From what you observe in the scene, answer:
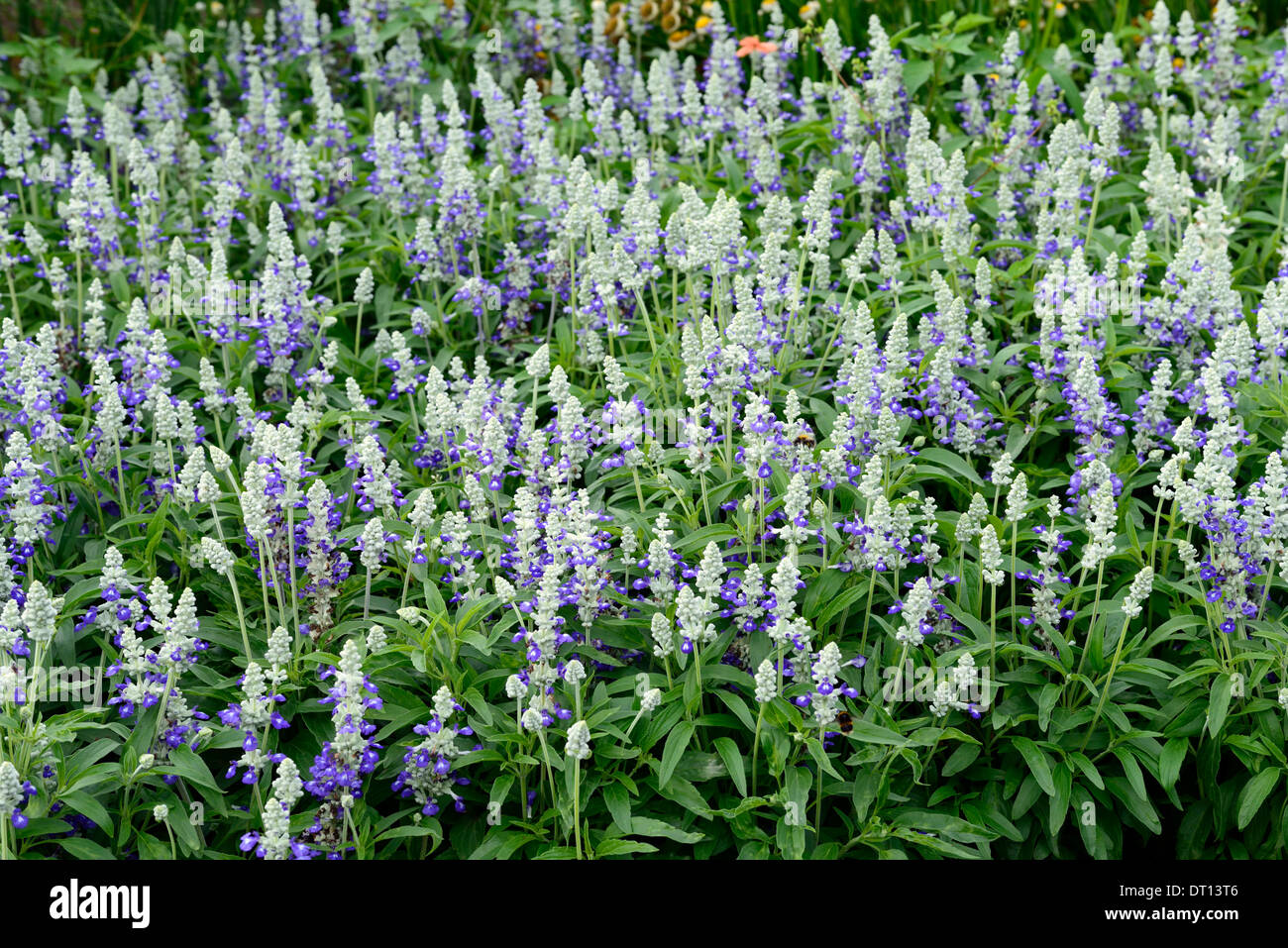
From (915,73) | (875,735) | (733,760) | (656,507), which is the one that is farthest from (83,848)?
(915,73)

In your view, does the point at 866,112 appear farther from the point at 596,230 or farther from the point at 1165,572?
the point at 1165,572

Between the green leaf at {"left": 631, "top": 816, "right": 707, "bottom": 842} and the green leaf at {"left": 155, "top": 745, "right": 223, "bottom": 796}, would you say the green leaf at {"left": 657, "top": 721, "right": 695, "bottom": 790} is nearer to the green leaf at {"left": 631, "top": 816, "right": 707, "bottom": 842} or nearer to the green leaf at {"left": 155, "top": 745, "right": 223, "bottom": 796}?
the green leaf at {"left": 631, "top": 816, "right": 707, "bottom": 842}

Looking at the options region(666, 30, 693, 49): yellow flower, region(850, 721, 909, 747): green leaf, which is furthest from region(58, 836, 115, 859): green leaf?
region(666, 30, 693, 49): yellow flower

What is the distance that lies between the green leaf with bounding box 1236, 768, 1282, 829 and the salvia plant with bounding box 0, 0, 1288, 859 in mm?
12

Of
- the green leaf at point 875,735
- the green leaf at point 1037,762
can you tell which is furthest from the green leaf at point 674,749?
the green leaf at point 1037,762

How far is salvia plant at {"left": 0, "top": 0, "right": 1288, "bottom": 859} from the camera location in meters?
4.57

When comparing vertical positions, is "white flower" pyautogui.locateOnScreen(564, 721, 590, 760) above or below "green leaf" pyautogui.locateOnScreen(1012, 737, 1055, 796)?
above

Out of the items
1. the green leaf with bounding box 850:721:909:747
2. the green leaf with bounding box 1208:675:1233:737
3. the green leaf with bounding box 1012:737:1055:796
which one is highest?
A: the green leaf with bounding box 1208:675:1233:737

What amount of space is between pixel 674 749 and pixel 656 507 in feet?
4.03

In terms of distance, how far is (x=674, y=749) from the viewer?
14.9 feet

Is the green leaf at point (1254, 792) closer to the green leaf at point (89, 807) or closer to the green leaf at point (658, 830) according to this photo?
the green leaf at point (658, 830)

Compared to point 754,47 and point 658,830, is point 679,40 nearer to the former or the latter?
point 754,47

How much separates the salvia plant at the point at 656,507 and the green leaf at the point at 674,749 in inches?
2.5

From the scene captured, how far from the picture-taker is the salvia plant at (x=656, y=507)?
15.0 ft
